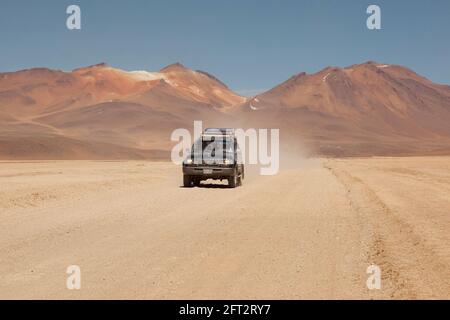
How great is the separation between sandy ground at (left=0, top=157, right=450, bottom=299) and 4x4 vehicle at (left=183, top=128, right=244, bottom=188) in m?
4.48

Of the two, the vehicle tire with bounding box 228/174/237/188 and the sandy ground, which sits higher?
the vehicle tire with bounding box 228/174/237/188

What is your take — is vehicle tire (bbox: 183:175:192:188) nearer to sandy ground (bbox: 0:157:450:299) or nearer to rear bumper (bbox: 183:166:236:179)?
rear bumper (bbox: 183:166:236:179)

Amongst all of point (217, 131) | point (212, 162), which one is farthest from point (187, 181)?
point (217, 131)

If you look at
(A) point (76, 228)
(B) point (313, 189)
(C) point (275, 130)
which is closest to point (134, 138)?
(C) point (275, 130)

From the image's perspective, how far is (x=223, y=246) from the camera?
32.8 ft

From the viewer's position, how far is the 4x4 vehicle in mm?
23203

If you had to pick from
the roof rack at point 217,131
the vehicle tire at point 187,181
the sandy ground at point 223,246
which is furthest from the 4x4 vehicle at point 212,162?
the sandy ground at point 223,246

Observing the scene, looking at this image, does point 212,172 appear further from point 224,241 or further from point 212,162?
point 224,241

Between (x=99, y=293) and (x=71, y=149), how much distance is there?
85.8m

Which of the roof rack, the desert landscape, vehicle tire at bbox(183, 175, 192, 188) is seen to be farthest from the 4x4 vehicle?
the desert landscape

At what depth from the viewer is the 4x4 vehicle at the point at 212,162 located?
23203mm

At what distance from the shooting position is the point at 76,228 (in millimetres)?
12016

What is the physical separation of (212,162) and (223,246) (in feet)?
44.0
